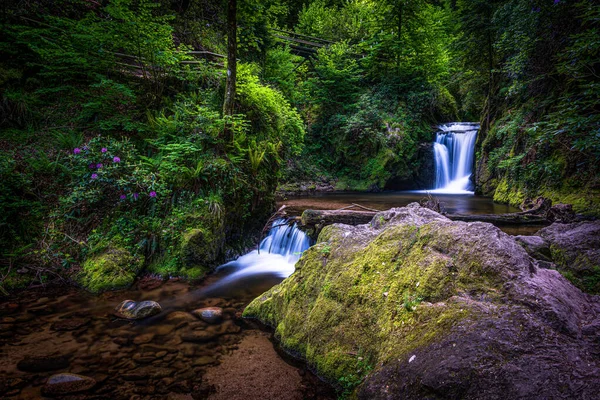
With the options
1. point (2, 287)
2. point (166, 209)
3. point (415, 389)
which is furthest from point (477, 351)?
point (2, 287)

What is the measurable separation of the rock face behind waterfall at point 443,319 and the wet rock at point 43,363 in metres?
2.47

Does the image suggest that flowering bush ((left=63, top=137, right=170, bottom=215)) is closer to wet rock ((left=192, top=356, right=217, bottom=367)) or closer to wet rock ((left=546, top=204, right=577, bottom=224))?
wet rock ((left=192, top=356, right=217, bottom=367))

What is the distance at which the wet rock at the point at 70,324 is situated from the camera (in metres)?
3.89

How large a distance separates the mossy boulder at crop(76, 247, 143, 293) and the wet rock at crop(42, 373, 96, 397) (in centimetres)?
232

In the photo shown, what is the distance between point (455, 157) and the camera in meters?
15.7

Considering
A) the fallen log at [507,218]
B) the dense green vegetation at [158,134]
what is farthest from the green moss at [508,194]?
the fallen log at [507,218]

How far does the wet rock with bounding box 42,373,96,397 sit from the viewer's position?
2.77m

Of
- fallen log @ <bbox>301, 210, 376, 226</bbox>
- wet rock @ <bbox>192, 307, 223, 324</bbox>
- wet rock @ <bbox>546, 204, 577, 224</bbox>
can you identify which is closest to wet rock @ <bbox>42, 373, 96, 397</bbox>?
wet rock @ <bbox>192, 307, 223, 324</bbox>

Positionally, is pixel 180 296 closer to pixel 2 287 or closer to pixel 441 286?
pixel 2 287

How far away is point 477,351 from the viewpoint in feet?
5.86

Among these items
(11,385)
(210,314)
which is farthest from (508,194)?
(11,385)

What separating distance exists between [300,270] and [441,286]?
1.91 m

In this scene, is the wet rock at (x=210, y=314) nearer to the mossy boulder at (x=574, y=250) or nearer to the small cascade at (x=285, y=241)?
the small cascade at (x=285, y=241)

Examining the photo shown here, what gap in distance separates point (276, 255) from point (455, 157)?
12906mm
